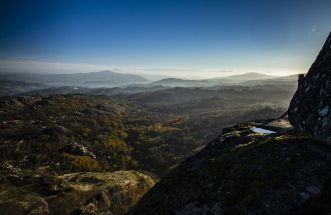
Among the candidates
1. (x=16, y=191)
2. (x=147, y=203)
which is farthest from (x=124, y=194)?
(x=147, y=203)

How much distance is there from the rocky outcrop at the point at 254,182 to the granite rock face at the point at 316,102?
135 cm

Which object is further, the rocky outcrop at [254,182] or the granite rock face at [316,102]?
the granite rock face at [316,102]

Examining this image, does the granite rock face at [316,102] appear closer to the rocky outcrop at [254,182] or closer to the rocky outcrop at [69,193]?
the rocky outcrop at [254,182]

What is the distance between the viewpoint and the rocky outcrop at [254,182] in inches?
492

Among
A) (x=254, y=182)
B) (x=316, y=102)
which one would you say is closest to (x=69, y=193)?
(x=254, y=182)

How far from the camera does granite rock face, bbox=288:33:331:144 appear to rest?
13516mm

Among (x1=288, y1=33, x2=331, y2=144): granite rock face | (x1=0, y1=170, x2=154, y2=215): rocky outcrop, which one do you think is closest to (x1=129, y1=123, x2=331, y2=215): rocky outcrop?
(x1=288, y1=33, x2=331, y2=144): granite rock face

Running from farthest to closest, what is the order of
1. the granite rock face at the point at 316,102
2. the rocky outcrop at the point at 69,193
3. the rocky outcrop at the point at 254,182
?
the rocky outcrop at the point at 69,193 → the granite rock face at the point at 316,102 → the rocky outcrop at the point at 254,182

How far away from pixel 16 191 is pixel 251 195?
149 metres

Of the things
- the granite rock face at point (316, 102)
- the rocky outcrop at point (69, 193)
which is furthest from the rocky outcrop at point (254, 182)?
the rocky outcrop at point (69, 193)

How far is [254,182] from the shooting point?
14.1 meters

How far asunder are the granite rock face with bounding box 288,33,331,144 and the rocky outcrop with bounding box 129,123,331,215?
135 centimetres

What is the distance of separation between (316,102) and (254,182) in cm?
525

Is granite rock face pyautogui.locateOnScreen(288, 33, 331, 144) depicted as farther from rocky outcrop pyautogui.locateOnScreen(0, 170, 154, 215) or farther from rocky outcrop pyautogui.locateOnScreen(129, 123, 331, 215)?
rocky outcrop pyautogui.locateOnScreen(0, 170, 154, 215)
